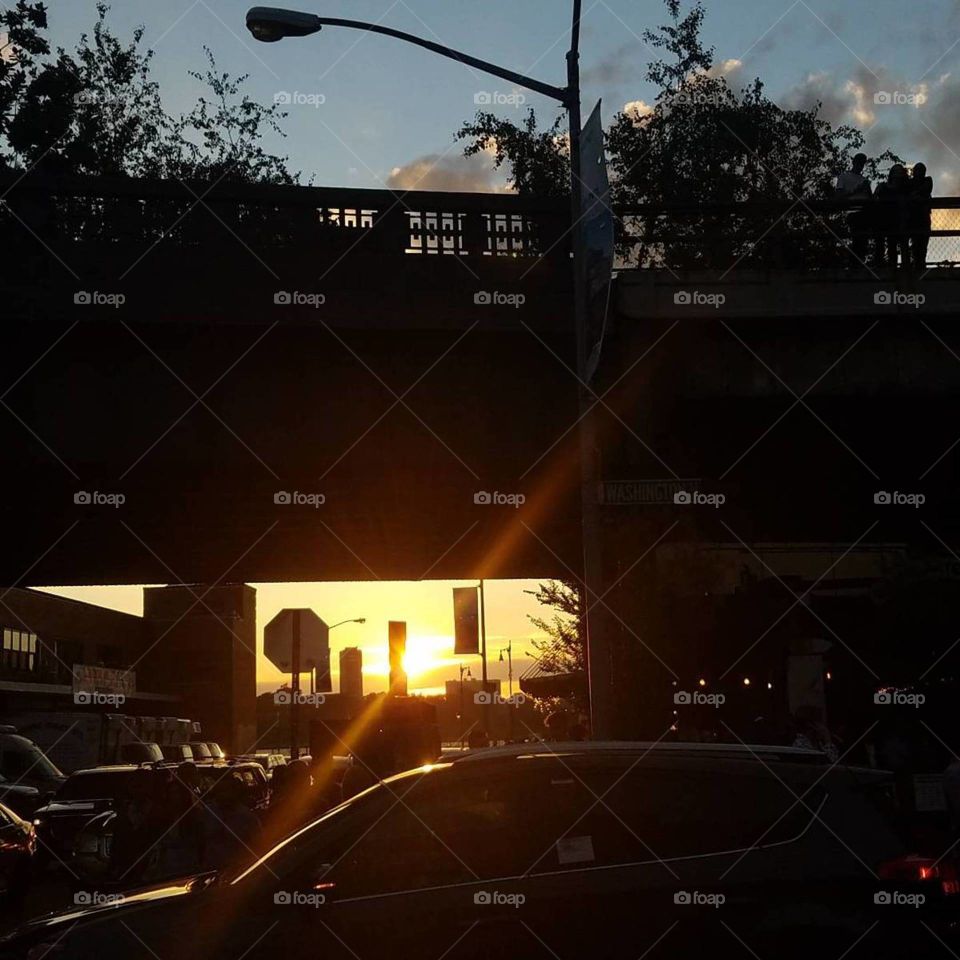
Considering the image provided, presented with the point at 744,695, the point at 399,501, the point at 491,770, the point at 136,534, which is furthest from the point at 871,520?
the point at 491,770

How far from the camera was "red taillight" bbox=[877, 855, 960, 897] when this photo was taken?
646cm

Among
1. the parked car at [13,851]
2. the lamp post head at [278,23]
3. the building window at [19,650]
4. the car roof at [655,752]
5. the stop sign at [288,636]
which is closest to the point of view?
the car roof at [655,752]

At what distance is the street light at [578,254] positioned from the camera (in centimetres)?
1473

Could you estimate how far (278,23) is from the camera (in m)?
16.7

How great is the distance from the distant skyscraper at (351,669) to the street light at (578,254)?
6873cm

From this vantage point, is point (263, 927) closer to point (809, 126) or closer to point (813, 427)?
point (813, 427)

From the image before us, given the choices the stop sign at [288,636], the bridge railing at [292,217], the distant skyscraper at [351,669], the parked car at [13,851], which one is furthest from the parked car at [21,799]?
the distant skyscraper at [351,669]

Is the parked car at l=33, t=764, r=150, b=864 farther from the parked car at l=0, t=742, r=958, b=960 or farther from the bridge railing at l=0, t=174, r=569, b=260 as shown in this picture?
the parked car at l=0, t=742, r=958, b=960

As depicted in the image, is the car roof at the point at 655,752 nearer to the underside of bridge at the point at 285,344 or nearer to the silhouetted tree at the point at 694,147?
the underside of bridge at the point at 285,344

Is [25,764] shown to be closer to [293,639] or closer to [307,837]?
[293,639]

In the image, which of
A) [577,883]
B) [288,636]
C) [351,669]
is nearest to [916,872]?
[577,883]

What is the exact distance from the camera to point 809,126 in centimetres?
4522

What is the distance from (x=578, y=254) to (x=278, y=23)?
183 inches

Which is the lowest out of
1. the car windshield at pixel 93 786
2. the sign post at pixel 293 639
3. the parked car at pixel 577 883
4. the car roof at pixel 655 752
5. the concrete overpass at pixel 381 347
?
the car windshield at pixel 93 786
